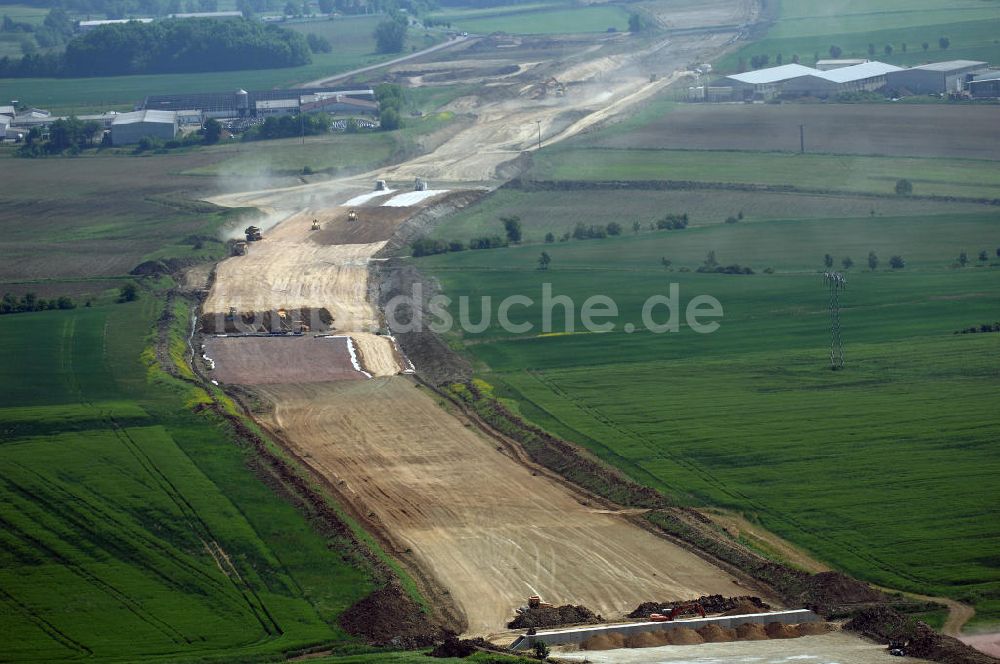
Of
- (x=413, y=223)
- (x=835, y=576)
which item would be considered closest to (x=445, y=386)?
(x=835, y=576)

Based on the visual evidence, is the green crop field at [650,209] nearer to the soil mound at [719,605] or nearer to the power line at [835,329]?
the power line at [835,329]

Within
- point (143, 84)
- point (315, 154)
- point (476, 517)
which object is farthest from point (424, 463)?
point (143, 84)

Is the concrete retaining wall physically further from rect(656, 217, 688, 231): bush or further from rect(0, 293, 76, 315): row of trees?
rect(656, 217, 688, 231): bush

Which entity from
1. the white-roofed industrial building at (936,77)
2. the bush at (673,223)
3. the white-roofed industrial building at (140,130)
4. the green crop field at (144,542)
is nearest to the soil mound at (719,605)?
the green crop field at (144,542)

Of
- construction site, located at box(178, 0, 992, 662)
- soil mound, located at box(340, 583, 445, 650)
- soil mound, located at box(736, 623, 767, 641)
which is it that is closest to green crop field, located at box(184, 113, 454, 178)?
construction site, located at box(178, 0, 992, 662)

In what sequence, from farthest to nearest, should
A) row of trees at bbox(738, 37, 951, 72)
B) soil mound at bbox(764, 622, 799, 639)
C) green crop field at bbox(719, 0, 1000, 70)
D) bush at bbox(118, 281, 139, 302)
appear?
green crop field at bbox(719, 0, 1000, 70)
row of trees at bbox(738, 37, 951, 72)
bush at bbox(118, 281, 139, 302)
soil mound at bbox(764, 622, 799, 639)

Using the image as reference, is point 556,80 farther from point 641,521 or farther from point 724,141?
point 641,521

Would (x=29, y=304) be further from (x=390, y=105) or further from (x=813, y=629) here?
(x=390, y=105)
